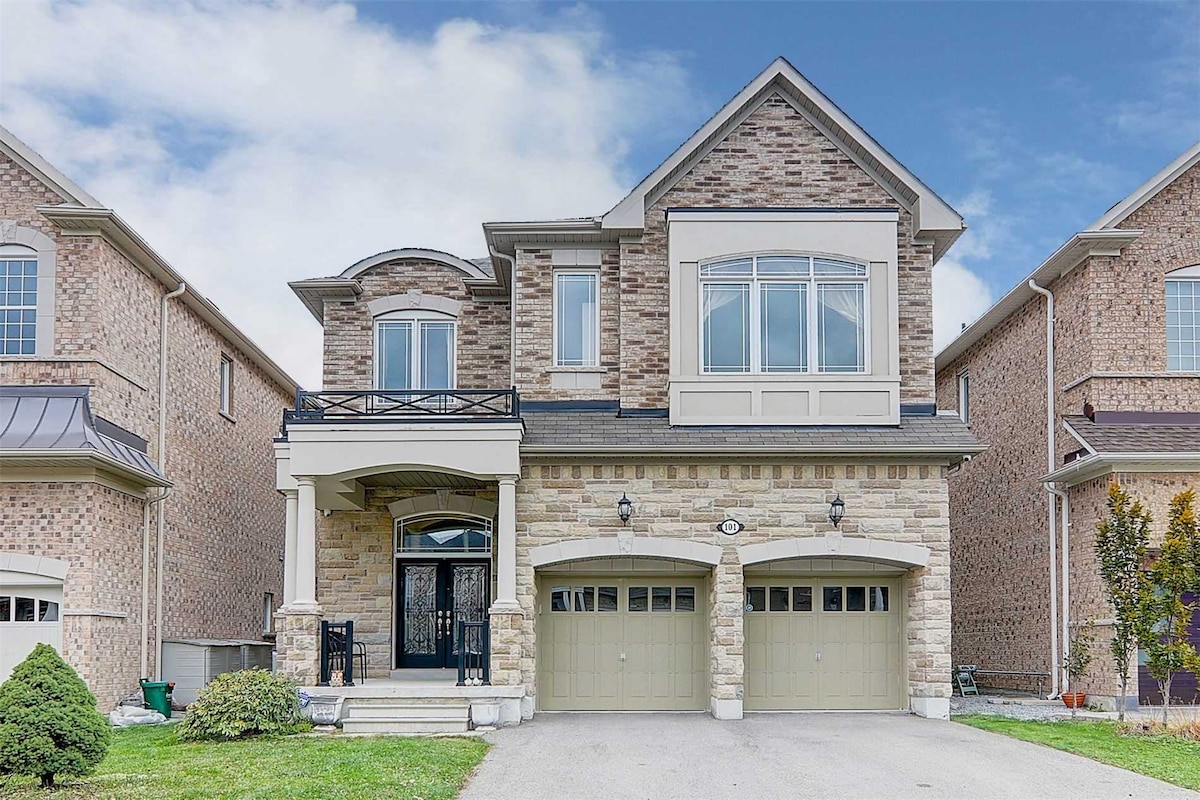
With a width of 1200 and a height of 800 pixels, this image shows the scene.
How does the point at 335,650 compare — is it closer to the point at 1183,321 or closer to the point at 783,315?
the point at 783,315

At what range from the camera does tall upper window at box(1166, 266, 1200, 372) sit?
1977cm

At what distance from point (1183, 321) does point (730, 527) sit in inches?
324

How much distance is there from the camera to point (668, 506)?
17609 mm

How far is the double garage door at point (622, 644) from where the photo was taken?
18.1 meters

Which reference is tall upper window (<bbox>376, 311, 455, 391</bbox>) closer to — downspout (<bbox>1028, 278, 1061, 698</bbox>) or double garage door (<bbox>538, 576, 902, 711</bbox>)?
double garage door (<bbox>538, 576, 902, 711</bbox>)

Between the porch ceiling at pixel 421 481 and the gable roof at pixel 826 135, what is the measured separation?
4.46 meters

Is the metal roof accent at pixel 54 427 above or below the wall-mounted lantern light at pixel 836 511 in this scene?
above

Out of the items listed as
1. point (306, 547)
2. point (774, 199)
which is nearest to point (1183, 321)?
point (774, 199)

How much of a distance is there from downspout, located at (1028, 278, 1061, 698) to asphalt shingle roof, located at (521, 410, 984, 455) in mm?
3545

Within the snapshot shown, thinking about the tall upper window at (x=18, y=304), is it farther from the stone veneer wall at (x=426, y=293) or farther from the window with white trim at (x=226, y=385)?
the window with white trim at (x=226, y=385)

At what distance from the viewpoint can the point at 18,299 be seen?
1848 centimetres

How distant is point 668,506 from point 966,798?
6971 mm

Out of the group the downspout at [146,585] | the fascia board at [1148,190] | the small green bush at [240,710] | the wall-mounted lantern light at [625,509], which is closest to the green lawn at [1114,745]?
the wall-mounted lantern light at [625,509]

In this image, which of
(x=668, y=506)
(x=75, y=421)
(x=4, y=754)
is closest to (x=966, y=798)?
(x=668, y=506)
